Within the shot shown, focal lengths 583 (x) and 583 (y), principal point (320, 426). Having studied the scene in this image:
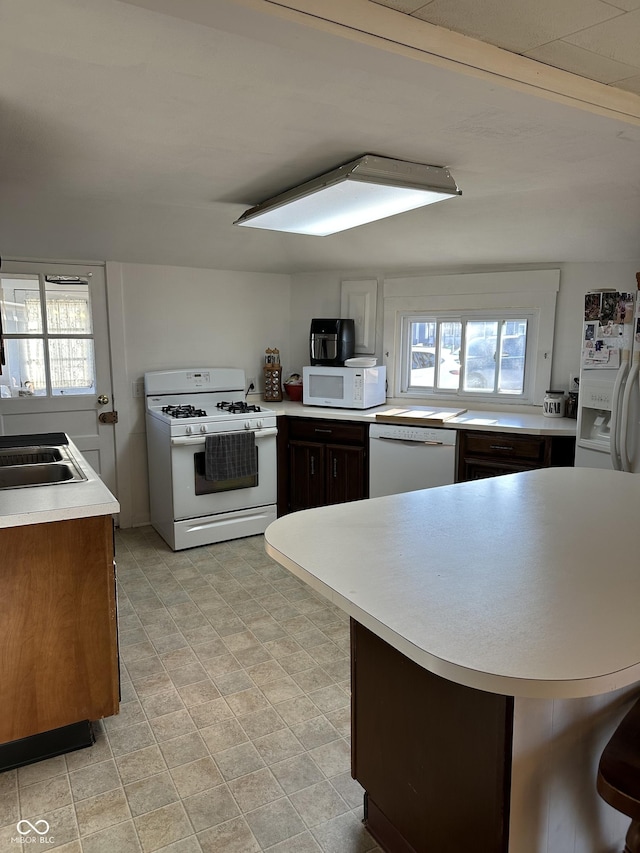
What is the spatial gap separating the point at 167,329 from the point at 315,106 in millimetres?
2778

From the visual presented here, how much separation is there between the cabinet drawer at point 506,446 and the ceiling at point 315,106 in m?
1.19

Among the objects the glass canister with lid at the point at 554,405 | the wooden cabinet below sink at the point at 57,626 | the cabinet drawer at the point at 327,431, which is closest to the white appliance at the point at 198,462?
the cabinet drawer at the point at 327,431

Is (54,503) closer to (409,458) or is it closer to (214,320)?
(409,458)

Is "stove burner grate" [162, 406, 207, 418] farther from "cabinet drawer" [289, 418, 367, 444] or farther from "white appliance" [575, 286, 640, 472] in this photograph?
"white appliance" [575, 286, 640, 472]

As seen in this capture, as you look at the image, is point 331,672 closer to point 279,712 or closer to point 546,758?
point 279,712

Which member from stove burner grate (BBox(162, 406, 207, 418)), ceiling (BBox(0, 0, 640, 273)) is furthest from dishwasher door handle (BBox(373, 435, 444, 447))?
ceiling (BBox(0, 0, 640, 273))

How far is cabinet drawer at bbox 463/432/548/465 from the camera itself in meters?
3.44

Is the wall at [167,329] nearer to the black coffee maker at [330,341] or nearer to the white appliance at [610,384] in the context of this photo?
the black coffee maker at [330,341]

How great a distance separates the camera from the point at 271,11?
114cm

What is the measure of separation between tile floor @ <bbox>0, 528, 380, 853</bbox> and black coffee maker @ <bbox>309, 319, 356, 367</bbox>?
184 cm

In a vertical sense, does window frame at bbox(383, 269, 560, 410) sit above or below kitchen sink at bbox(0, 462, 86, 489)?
above

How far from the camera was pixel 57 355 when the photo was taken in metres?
3.90

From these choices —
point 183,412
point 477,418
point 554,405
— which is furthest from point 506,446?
point 183,412

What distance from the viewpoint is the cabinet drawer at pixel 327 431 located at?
13.2ft
